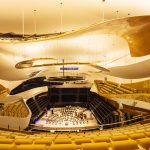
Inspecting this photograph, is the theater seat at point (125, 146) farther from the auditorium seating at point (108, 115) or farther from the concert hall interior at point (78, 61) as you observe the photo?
the auditorium seating at point (108, 115)

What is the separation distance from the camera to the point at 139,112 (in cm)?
1087

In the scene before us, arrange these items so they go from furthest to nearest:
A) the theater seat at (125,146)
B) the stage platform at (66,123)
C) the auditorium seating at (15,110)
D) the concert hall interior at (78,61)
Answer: the stage platform at (66,123) < the auditorium seating at (15,110) < the concert hall interior at (78,61) < the theater seat at (125,146)

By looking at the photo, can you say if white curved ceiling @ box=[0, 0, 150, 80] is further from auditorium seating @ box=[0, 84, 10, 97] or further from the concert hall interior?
auditorium seating @ box=[0, 84, 10, 97]

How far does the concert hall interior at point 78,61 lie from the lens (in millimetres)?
4797

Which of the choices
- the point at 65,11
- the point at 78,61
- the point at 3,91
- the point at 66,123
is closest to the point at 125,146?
the point at 65,11

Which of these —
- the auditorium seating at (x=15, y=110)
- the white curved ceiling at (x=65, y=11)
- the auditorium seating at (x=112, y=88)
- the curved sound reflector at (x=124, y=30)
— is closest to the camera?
the curved sound reflector at (x=124, y=30)

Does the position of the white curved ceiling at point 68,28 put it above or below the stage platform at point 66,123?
above

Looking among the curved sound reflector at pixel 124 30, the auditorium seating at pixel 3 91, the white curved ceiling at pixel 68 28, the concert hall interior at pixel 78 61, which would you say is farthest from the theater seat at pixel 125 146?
the auditorium seating at pixel 3 91

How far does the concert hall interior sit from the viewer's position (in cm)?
480

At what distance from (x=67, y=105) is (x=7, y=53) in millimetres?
12608

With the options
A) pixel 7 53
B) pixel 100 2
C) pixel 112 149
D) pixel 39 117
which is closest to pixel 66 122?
pixel 39 117

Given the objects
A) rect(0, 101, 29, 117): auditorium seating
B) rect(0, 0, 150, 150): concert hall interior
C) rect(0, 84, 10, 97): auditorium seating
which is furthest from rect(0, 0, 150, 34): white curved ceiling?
rect(0, 101, 29, 117): auditorium seating

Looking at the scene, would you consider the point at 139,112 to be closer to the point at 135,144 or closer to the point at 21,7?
the point at 21,7

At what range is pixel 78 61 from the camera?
979cm
